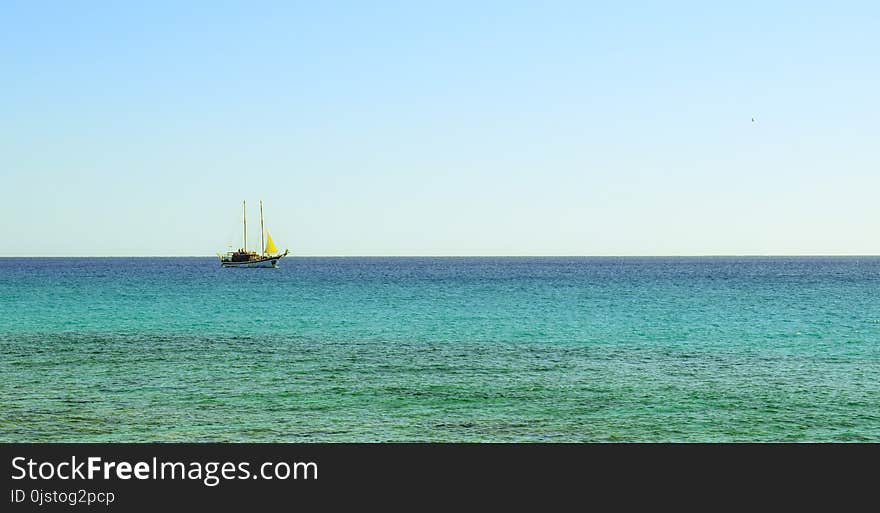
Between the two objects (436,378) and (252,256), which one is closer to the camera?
(436,378)

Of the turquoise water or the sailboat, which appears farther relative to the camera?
the sailboat

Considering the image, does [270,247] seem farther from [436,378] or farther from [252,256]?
[436,378]

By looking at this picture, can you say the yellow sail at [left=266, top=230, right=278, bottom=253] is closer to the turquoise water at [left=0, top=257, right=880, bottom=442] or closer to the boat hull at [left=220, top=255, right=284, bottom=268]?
the boat hull at [left=220, top=255, right=284, bottom=268]

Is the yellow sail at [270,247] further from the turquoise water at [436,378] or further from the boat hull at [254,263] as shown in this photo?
the turquoise water at [436,378]

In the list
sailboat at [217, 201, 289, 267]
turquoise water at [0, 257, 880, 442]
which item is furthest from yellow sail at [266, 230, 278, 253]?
turquoise water at [0, 257, 880, 442]

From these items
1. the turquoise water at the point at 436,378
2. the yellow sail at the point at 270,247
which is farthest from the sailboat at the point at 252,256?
the turquoise water at the point at 436,378

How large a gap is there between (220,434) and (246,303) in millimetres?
59226

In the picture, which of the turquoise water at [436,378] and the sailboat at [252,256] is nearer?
the turquoise water at [436,378]

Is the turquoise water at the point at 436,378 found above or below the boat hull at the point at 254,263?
below

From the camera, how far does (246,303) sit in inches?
3091

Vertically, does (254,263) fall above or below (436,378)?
above

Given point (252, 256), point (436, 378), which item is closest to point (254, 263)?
point (252, 256)
